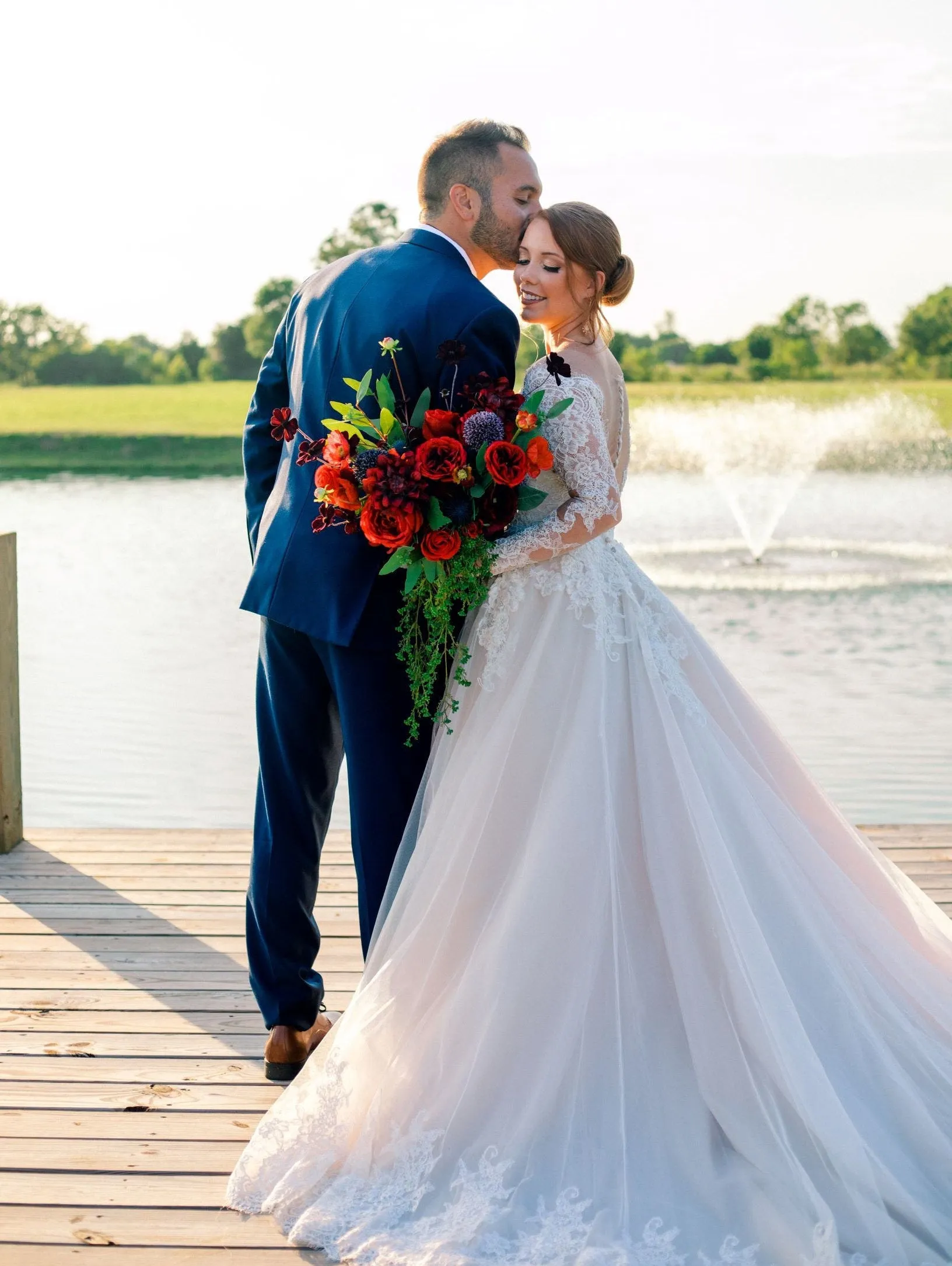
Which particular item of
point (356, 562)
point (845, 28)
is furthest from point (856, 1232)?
point (845, 28)

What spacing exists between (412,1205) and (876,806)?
13.3 feet

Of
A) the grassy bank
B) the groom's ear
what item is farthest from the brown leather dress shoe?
the grassy bank

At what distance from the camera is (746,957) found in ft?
7.91

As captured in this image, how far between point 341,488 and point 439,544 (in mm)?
196

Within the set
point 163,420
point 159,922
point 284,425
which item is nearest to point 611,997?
point 284,425

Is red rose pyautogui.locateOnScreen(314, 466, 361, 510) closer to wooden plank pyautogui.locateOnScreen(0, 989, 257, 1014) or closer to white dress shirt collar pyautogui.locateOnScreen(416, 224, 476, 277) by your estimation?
white dress shirt collar pyautogui.locateOnScreen(416, 224, 476, 277)

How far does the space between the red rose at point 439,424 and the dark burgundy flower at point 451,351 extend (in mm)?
89

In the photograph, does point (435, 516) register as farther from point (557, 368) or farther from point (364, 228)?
point (364, 228)

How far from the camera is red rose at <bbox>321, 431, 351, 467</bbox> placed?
2490 millimetres

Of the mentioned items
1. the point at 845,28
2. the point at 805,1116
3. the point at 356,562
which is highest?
the point at 845,28

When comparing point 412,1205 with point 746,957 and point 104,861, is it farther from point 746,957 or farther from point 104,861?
point 104,861

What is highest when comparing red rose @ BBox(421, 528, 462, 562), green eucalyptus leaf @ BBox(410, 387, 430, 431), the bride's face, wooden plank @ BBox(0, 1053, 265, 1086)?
the bride's face

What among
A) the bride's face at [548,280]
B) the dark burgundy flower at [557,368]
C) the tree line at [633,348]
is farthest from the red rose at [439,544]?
the tree line at [633,348]

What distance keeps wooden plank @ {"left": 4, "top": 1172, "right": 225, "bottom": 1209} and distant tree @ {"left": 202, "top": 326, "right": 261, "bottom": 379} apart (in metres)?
30.4
